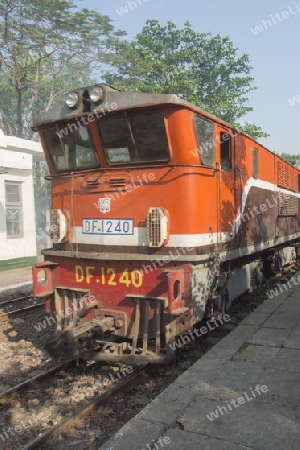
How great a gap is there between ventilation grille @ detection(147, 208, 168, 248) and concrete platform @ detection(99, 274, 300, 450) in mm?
1656

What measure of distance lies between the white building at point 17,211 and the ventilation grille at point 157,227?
11087 millimetres

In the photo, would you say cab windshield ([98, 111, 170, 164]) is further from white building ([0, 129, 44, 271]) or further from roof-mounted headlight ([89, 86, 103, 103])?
white building ([0, 129, 44, 271])

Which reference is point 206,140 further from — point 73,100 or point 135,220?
point 73,100

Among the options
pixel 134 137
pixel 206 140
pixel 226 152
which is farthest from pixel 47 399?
pixel 226 152

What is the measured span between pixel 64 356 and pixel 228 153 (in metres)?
4.12

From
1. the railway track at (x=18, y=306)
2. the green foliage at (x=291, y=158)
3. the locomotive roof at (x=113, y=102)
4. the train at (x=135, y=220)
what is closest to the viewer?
the locomotive roof at (x=113, y=102)

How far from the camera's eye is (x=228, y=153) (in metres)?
6.21

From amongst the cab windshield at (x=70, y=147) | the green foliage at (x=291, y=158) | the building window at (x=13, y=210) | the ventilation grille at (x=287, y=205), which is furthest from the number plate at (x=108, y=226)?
the green foliage at (x=291, y=158)

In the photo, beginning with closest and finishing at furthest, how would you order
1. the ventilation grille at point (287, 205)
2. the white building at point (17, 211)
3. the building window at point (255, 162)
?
the building window at point (255, 162) → the ventilation grille at point (287, 205) → the white building at point (17, 211)

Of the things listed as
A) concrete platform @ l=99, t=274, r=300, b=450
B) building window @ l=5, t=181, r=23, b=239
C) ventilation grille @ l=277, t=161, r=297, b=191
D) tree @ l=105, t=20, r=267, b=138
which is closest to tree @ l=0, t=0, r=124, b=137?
tree @ l=105, t=20, r=267, b=138

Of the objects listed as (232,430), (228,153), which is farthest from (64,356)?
(228,153)

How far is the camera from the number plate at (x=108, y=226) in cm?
537

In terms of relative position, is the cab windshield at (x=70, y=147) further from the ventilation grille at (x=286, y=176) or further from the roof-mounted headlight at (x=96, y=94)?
the ventilation grille at (x=286, y=176)

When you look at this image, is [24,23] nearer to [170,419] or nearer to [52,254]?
[52,254]
